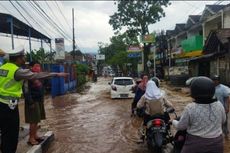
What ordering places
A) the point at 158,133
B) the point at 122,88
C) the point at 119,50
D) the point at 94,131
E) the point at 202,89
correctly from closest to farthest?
1. the point at 202,89
2. the point at 158,133
3. the point at 94,131
4. the point at 122,88
5. the point at 119,50

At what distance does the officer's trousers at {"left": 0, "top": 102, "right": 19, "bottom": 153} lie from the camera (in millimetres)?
5793

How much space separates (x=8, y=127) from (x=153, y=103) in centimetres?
331

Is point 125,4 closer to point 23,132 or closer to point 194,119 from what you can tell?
point 23,132

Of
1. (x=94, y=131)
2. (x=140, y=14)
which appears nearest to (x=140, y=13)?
(x=140, y=14)

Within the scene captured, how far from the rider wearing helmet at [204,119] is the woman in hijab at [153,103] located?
154 inches

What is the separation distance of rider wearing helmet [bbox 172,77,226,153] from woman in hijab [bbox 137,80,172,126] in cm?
390

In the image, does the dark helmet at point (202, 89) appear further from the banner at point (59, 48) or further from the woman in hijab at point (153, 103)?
the banner at point (59, 48)

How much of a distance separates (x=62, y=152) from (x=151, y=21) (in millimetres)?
43721

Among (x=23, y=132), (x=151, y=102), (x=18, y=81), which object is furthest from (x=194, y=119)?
(x=23, y=132)

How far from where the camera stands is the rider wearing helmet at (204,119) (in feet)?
13.6

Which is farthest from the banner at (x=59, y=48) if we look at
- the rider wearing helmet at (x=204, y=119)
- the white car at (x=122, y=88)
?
the rider wearing helmet at (x=204, y=119)

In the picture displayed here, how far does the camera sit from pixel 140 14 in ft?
168

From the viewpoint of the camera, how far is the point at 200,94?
4168 millimetres

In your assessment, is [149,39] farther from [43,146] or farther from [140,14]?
[43,146]
